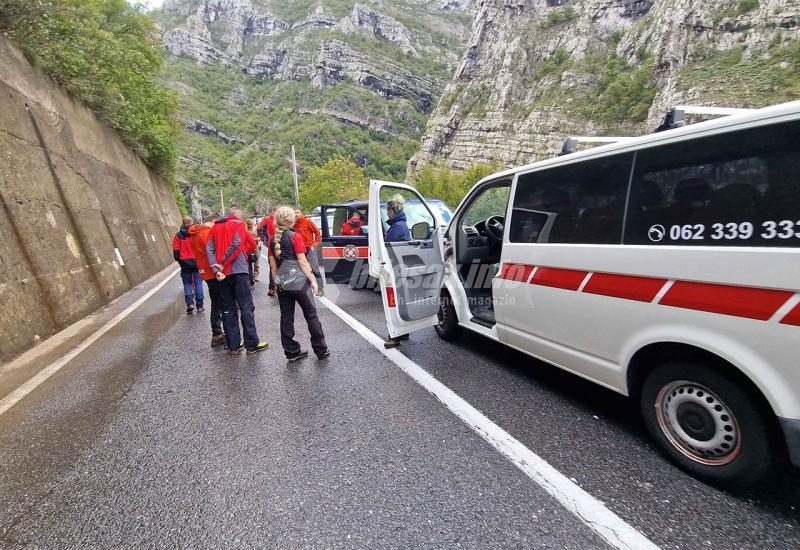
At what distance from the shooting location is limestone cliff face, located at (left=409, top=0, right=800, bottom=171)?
54.2m

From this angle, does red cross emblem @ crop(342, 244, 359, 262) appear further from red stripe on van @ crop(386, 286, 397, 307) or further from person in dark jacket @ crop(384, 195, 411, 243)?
red stripe on van @ crop(386, 286, 397, 307)

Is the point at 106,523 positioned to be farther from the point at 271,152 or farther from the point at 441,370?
the point at 271,152

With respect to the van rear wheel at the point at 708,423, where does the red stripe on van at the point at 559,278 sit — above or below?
above

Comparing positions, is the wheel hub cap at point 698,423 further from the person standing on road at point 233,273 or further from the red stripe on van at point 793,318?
the person standing on road at point 233,273

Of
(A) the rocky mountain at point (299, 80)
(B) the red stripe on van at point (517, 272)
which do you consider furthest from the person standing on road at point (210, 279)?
(A) the rocky mountain at point (299, 80)

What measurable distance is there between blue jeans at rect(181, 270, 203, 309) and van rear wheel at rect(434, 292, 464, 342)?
4.82 m

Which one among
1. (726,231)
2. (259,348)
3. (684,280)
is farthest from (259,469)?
(726,231)

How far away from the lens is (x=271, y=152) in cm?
9325

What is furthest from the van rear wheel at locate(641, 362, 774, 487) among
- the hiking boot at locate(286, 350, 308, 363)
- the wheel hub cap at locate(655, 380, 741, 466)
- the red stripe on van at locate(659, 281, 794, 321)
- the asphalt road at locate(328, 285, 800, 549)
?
the hiking boot at locate(286, 350, 308, 363)

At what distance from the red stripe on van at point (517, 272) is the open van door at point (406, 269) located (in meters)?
1.12

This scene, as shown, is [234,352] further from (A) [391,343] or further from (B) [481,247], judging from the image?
(B) [481,247]

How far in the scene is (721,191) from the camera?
6.51ft

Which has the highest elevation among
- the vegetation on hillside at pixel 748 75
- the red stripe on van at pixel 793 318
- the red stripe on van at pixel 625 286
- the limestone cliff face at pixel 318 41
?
the limestone cliff face at pixel 318 41

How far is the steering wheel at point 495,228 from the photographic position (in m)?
4.79
